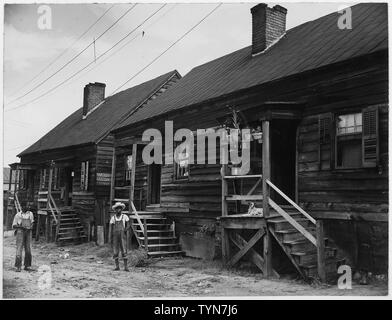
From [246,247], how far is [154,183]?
25.2ft

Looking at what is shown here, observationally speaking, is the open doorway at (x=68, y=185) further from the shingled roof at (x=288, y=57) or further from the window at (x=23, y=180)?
the shingled roof at (x=288, y=57)

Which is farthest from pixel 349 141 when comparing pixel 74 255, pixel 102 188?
pixel 102 188

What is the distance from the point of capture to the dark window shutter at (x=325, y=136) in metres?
10.3

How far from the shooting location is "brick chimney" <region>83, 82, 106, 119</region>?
27609 mm

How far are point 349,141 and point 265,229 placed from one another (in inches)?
106

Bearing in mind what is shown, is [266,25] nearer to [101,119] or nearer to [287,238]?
[287,238]

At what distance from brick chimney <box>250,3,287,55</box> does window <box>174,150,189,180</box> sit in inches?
171

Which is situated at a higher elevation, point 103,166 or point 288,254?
point 103,166

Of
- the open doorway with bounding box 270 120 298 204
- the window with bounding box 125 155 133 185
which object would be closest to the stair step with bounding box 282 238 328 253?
the open doorway with bounding box 270 120 298 204

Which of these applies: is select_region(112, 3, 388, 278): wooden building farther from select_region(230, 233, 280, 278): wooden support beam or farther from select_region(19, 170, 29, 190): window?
select_region(19, 170, 29, 190): window

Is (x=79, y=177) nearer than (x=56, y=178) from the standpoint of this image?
Yes

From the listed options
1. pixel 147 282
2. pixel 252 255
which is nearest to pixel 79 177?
pixel 147 282

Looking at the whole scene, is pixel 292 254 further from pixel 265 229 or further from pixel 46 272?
pixel 46 272

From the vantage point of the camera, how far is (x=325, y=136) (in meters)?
10.4
